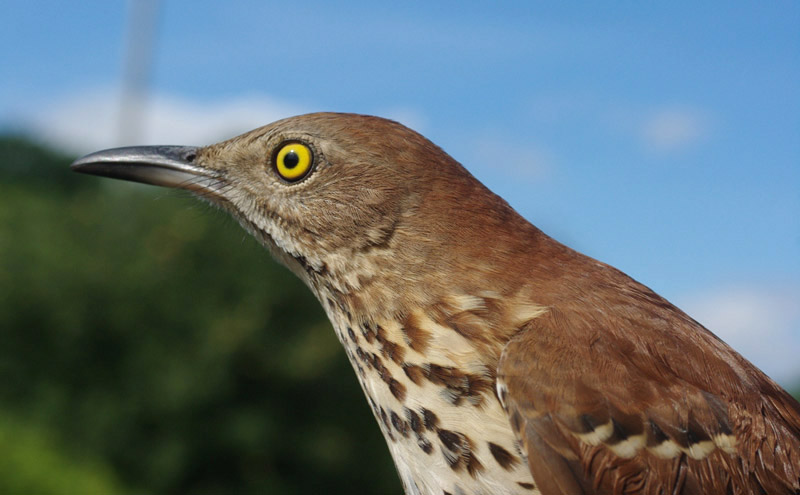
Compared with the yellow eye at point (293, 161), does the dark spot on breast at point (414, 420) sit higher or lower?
lower

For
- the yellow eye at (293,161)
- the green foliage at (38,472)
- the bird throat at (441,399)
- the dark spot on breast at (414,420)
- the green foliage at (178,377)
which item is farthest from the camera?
the green foliage at (178,377)

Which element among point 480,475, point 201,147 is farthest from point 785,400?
point 201,147

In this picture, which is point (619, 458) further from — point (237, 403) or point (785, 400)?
point (237, 403)

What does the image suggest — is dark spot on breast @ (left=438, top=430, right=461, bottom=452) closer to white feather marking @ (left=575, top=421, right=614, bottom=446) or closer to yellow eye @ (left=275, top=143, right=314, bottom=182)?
white feather marking @ (left=575, top=421, right=614, bottom=446)

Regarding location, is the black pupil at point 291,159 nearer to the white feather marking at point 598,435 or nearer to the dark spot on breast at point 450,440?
the dark spot on breast at point 450,440

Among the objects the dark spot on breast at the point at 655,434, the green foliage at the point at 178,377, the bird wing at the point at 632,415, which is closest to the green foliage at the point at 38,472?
the green foliage at the point at 178,377

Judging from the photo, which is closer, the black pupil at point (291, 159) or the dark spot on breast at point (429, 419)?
the dark spot on breast at point (429, 419)

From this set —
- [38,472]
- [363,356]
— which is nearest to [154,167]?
[363,356]
